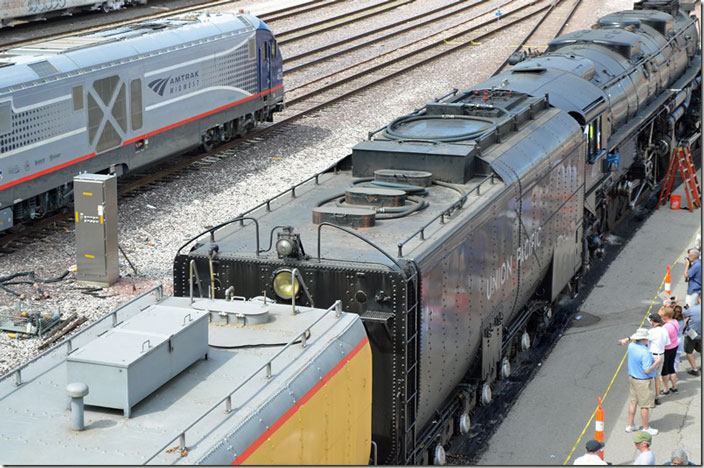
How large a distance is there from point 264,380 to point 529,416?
6354mm

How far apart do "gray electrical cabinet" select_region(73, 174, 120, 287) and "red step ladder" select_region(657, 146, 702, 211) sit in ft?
38.6

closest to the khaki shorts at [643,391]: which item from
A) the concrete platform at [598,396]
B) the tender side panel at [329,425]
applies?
the concrete platform at [598,396]

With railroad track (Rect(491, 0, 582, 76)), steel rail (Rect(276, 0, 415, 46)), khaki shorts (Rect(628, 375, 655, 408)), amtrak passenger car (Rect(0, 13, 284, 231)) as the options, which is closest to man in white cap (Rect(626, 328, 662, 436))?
khaki shorts (Rect(628, 375, 655, 408))

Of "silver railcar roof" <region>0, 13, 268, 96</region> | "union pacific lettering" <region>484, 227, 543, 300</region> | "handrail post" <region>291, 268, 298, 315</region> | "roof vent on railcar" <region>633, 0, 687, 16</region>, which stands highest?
"roof vent on railcar" <region>633, 0, 687, 16</region>

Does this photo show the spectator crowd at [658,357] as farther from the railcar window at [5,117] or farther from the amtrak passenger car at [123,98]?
the railcar window at [5,117]

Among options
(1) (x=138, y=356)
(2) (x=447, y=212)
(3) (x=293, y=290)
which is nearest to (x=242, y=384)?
(1) (x=138, y=356)

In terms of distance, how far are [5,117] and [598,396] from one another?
1047cm

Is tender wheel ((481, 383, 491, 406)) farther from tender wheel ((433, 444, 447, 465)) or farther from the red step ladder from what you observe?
the red step ladder

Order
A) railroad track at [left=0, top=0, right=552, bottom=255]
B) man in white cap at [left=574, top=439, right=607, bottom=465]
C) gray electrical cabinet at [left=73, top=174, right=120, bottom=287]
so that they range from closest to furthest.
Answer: man in white cap at [left=574, top=439, right=607, bottom=465], gray electrical cabinet at [left=73, top=174, right=120, bottom=287], railroad track at [left=0, top=0, right=552, bottom=255]

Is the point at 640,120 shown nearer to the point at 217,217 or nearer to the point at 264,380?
the point at 217,217

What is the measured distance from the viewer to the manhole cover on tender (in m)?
16.1

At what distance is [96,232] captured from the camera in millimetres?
16375

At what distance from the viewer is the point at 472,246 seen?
1116cm

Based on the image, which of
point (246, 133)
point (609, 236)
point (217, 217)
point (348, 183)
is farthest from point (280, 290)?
point (246, 133)
